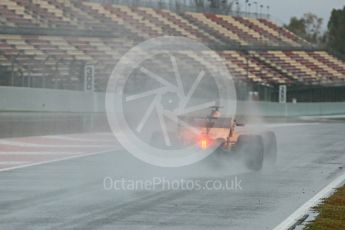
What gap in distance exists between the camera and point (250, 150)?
15.1 meters

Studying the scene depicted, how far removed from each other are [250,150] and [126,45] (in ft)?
112

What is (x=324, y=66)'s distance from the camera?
241 ft

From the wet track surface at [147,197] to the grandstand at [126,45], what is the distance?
457 inches

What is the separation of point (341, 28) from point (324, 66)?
5577 centimetres

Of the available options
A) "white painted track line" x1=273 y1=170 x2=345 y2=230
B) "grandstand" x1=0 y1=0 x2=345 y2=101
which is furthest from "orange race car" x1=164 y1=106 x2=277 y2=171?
"grandstand" x1=0 y1=0 x2=345 y2=101

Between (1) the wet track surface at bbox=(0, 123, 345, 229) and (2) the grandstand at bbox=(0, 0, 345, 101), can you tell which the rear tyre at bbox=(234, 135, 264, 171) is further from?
(2) the grandstand at bbox=(0, 0, 345, 101)

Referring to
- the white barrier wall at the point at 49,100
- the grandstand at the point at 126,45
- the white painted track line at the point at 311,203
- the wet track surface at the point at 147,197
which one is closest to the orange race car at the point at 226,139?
the wet track surface at the point at 147,197

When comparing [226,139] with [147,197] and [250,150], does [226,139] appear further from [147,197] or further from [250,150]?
[147,197]

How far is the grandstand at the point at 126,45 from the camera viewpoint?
98.6 feet

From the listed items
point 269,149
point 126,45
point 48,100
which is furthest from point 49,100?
point 126,45

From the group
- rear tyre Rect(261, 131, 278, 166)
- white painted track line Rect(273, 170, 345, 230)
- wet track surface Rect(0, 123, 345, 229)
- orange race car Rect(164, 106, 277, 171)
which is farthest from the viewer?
rear tyre Rect(261, 131, 278, 166)

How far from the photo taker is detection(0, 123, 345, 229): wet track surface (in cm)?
930

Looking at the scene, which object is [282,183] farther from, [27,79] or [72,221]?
[27,79]

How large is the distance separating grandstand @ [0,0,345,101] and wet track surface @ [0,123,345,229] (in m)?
11.6
